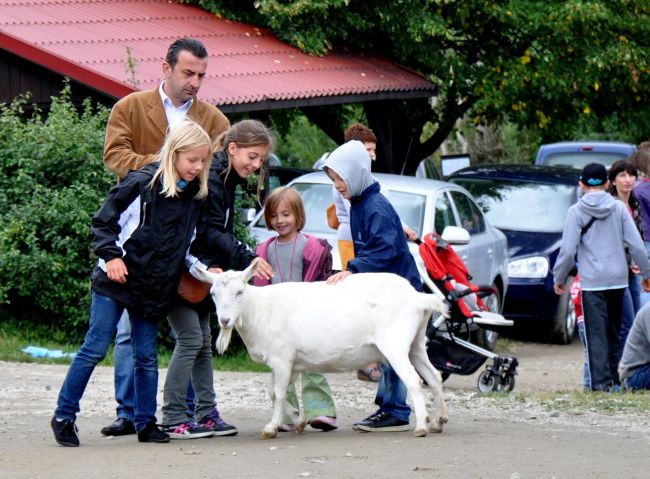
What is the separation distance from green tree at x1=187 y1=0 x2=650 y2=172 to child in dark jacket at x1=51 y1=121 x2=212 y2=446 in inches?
407

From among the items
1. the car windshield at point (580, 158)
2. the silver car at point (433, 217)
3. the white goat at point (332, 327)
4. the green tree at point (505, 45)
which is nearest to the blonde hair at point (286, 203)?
the white goat at point (332, 327)

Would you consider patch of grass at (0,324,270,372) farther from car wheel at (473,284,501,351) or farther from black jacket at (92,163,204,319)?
black jacket at (92,163,204,319)

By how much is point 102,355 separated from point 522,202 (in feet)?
32.6

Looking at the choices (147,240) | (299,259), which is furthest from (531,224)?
(147,240)

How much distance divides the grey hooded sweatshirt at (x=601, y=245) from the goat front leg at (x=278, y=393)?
11.3 ft

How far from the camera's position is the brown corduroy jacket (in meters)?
8.09

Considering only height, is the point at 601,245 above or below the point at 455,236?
above

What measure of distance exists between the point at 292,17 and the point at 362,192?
10.4 metres

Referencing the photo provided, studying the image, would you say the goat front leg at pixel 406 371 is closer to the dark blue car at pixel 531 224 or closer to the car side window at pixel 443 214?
the car side window at pixel 443 214

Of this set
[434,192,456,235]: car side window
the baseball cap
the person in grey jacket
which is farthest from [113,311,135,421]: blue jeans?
[434,192,456,235]: car side window

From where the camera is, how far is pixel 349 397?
33.9 feet

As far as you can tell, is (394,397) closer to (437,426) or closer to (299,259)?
(437,426)

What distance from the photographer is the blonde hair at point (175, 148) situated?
750cm

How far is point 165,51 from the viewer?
52.0ft
